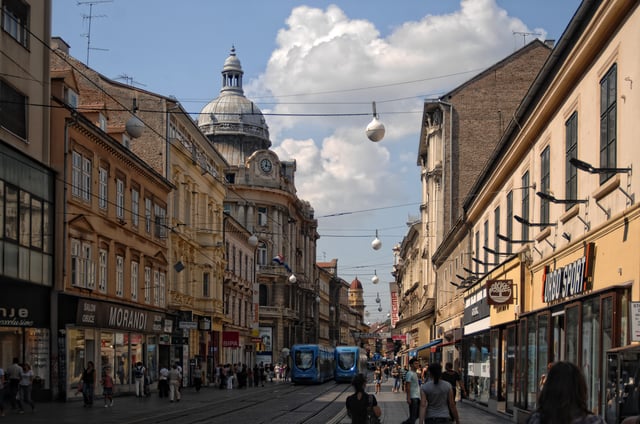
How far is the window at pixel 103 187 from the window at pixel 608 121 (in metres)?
25.9

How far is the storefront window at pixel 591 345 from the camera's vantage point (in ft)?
57.8

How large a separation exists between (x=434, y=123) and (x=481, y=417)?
4224cm

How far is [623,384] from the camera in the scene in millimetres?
12617

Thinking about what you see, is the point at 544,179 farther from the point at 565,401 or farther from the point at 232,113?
the point at 232,113

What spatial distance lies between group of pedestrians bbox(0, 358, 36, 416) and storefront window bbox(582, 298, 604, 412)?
1704 centimetres

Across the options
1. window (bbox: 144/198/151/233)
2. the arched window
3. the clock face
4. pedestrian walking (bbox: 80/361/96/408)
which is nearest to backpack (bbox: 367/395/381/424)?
pedestrian walking (bbox: 80/361/96/408)

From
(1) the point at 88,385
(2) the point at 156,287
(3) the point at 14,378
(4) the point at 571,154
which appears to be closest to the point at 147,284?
(2) the point at 156,287

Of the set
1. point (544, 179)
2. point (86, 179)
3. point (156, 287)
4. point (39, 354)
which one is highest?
point (86, 179)

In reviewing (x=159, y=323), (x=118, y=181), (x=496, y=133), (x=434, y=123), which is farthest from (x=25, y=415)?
(x=434, y=123)

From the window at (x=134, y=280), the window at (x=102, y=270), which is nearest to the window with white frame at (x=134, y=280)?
the window at (x=134, y=280)

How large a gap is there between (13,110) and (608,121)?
19.9 meters

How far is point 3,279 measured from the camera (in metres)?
30.3

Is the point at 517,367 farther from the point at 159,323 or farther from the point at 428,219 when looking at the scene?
the point at 428,219

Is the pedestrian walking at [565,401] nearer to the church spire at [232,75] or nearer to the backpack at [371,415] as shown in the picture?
the backpack at [371,415]
